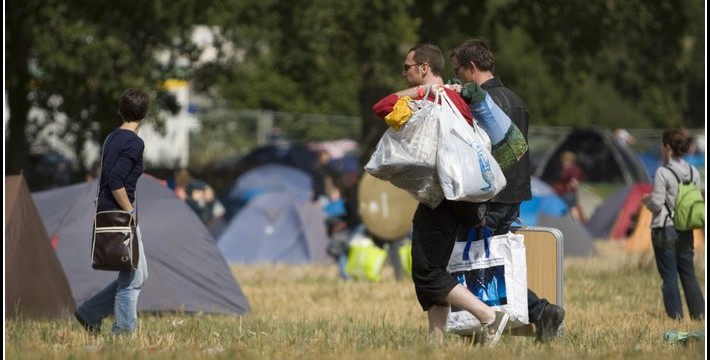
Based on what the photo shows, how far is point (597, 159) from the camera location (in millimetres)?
30406

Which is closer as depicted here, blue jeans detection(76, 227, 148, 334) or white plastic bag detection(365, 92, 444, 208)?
white plastic bag detection(365, 92, 444, 208)

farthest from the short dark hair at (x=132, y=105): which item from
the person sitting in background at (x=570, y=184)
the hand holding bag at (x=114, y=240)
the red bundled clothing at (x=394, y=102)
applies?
the person sitting in background at (x=570, y=184)

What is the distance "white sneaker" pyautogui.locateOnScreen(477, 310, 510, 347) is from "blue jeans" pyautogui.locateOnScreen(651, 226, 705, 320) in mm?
3245

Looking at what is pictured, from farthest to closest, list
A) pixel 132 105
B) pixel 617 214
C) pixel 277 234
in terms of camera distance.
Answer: pixel 617 214
pixel 277 234
pixel 132 105

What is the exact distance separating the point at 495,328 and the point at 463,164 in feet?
2.97

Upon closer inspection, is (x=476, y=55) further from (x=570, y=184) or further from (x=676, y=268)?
(x=570, y=184)

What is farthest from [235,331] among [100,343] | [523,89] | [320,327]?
[523,89]

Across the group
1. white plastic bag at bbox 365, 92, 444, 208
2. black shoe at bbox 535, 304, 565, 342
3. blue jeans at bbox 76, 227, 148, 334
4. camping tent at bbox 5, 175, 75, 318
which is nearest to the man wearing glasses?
white plastic bag at bbox 365, 92, 444, 208

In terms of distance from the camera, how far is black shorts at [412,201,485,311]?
7773 mm

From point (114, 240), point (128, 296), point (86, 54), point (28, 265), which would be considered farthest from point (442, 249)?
point (86, 54)

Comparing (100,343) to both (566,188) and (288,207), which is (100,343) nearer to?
(288,207)

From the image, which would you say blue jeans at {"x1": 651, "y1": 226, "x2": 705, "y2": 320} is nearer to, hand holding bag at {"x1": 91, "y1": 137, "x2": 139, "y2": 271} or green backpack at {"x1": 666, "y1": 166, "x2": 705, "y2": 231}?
green backpack at {"x1": 666, "y1": 166, "x2": 705, "y2": 231}

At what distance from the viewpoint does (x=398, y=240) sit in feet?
51.9

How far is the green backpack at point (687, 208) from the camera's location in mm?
→ 10484
